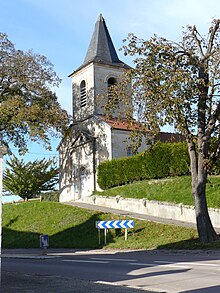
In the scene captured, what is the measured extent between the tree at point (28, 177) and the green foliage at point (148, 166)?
42.3 feet

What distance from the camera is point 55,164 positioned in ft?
169

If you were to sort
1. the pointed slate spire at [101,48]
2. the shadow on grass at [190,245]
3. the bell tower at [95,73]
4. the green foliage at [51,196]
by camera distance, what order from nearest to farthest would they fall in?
the shadow on grass at [190,245], the bell tower at [95,73], the pointed slate spire at [101,48], the green foliage at [51,196]

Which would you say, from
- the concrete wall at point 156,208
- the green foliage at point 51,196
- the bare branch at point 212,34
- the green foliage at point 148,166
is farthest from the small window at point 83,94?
the bare branch at point 212,34

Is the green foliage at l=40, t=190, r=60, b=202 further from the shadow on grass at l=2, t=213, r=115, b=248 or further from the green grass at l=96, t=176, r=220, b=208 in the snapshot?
the shadow on grass at l=2, t=213, r=115, b=248

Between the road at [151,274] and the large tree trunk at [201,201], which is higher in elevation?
the large tree trunk at [201,201]

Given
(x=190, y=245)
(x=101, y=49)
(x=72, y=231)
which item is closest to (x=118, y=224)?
(x=190, y=245)

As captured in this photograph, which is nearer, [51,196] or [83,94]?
[83,94]

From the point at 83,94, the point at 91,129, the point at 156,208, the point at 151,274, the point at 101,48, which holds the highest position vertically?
the point at 101,48

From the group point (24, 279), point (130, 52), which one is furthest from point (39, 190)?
point (24, 279)

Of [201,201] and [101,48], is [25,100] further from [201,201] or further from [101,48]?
[201,201]

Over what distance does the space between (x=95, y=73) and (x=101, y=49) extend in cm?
317

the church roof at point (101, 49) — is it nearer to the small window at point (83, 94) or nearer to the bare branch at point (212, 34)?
the small window at point (83, 94)

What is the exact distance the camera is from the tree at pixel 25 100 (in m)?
35.3

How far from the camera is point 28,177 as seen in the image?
4869cm
